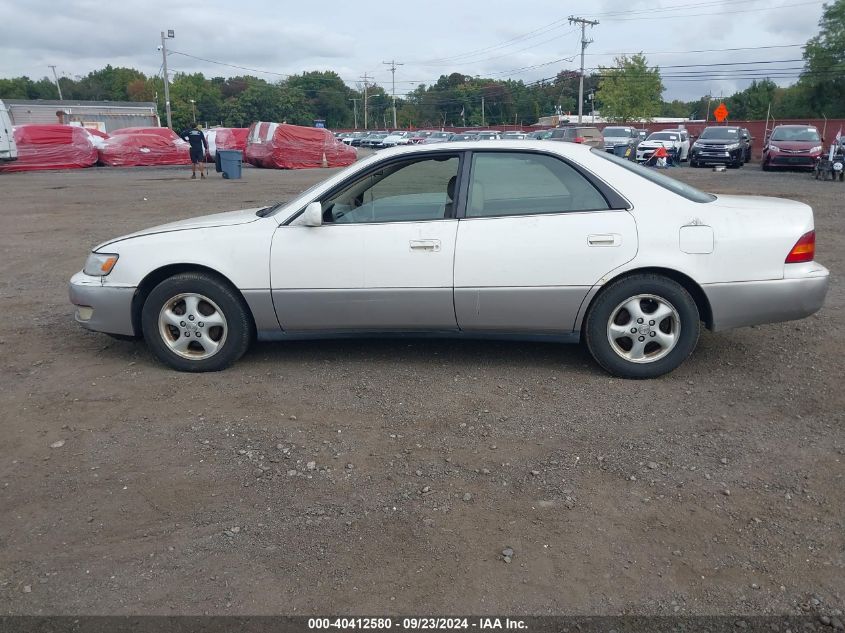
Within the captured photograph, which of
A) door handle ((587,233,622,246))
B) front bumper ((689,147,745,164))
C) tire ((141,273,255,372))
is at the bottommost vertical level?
tire ((141,273,255,372))

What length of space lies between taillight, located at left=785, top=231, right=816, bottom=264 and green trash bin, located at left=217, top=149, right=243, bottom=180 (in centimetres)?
2303

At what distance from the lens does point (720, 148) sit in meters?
29.5

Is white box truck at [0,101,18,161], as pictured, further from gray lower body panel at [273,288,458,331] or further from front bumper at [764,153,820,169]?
front bumper at [764,153,820,169]

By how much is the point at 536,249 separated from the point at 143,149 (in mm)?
32219

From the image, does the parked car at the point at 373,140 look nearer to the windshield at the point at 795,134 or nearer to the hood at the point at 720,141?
the hood at the point at 720,141

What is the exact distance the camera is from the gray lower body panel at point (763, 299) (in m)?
4.52

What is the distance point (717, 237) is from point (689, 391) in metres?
0.98

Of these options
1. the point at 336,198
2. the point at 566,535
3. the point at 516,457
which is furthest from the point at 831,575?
the point at 336,198

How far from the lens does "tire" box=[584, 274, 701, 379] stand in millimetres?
4543

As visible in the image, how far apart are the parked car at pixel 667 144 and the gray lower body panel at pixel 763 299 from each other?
27558 mm

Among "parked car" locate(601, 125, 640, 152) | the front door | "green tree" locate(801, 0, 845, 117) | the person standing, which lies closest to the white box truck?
the person standing

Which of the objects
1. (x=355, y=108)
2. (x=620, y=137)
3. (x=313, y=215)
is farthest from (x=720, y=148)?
(x=355, y=108)

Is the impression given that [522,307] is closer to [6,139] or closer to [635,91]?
[6,139]

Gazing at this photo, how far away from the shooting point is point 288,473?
3561 millimetres
